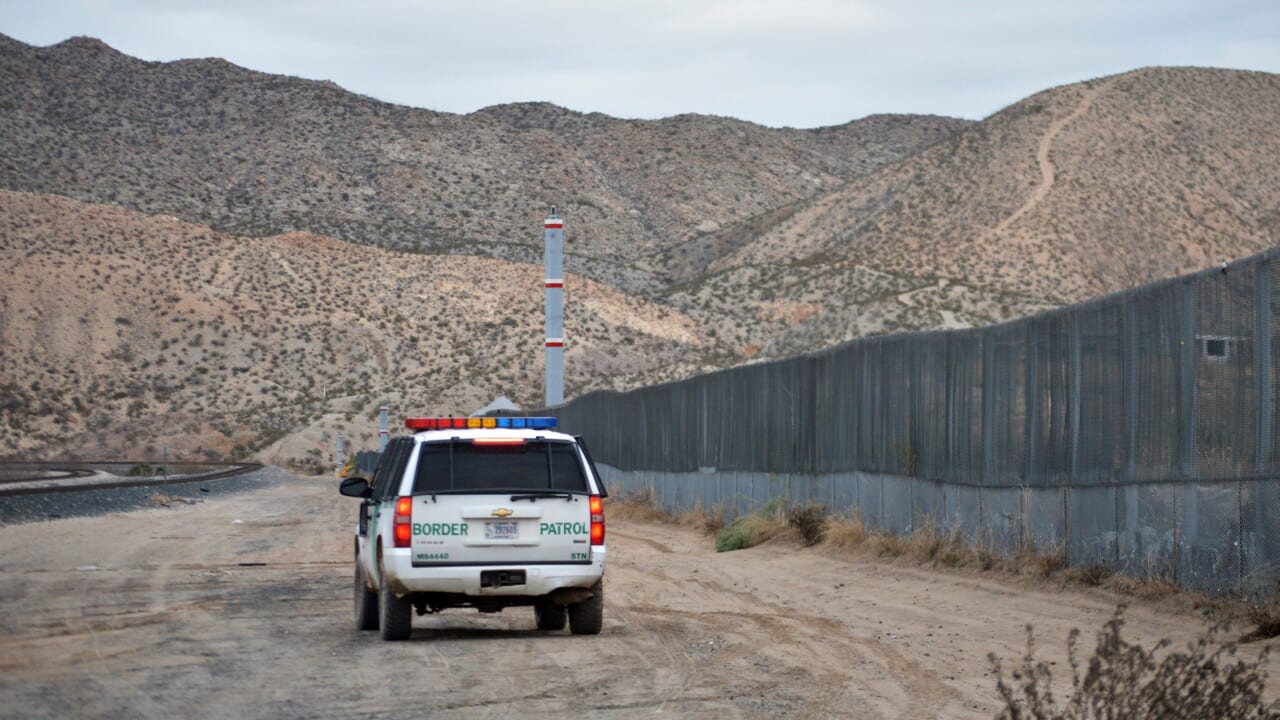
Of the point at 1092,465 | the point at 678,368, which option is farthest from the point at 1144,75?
the point at 1092,465

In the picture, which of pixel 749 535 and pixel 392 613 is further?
pixel 749 535

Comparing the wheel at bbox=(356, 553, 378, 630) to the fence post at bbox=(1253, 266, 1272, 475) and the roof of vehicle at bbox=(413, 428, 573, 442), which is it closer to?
the roof of vehicle at bbox=(413, 428, 573, 442)

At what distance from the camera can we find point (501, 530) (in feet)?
43.9

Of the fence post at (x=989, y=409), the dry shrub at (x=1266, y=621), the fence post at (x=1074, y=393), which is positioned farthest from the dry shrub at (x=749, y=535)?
the dry shrub at (x=1266, y=621)

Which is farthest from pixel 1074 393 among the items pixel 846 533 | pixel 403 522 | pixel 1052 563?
pixel 403 522

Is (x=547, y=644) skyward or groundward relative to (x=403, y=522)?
groundward

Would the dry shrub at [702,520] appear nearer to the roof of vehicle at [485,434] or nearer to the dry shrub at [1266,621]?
the roof of vehicle at [485,434]

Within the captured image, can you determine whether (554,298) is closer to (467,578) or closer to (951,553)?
(951,553)

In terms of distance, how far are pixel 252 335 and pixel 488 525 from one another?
3573 inches

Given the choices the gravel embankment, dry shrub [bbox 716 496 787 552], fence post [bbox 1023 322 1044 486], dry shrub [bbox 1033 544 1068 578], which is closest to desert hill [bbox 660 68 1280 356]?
the gravel embankment

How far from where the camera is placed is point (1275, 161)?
11075 cm

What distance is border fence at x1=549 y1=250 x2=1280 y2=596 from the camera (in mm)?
12938

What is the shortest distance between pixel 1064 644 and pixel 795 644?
6.91 feet

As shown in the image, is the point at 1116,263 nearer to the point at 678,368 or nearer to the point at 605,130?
the point at 678,368
